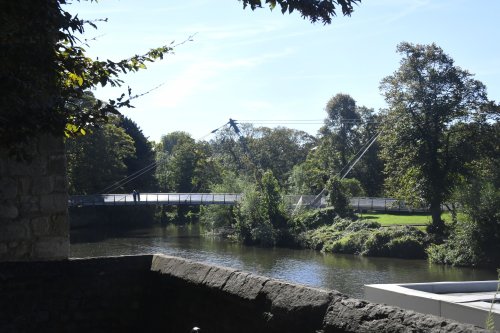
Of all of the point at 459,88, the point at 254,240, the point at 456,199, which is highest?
the point at 459,88

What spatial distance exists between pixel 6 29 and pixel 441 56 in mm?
34243

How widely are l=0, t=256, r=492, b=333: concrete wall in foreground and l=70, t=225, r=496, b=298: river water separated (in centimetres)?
2003

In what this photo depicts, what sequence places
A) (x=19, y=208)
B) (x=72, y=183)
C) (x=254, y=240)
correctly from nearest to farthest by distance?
(x=19, y=208)
(x=254, y=240)
(x=72, y=183)

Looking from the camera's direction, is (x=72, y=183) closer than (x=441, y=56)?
No

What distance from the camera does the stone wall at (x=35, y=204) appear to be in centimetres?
459

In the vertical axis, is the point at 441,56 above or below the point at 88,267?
above

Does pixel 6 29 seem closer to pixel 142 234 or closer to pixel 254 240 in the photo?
pixel 254 240

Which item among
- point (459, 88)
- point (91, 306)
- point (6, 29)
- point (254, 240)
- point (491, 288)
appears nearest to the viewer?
point (6, 29)

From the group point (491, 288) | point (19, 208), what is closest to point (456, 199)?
point (491, 288)

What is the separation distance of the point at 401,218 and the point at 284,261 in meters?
12.6

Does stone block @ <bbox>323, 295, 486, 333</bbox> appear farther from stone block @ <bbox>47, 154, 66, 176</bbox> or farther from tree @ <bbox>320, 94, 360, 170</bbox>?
tree @ <bbox>320, 94, 360, 170</bbox>

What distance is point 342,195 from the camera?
140 feet

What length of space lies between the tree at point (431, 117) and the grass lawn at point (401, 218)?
3557mm

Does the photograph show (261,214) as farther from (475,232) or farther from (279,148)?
(279,148)
